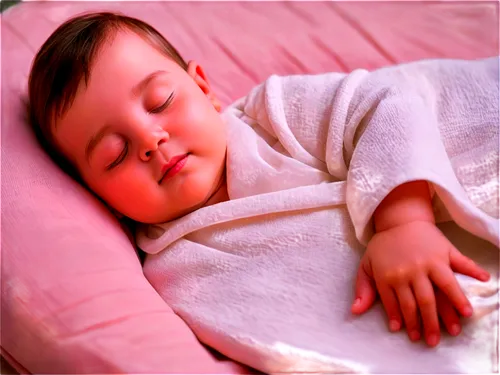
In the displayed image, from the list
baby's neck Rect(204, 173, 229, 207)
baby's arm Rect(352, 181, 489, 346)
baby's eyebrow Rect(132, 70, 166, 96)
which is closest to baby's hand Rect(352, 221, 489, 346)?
baby's arm Rect(352, 181, 489, 346)

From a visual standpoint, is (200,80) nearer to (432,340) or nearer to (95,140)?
(95,140)

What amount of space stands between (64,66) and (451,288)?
2.19 feet

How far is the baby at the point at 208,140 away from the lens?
0.77 m

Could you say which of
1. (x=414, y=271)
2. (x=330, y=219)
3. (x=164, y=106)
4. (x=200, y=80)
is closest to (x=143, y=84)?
(x=164, y=106)

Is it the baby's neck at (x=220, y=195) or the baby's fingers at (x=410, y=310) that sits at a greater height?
the baby's neck at (x=220, y=195)

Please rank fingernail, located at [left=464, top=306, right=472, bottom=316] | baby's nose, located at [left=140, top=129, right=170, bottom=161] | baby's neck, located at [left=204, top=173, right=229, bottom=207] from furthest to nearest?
baby's neck, located at [left=204, top=173, right=229, bottom=207] → baby's nose, located at [left=140, top=129, right=170, bottom=161] → fingernail, located at [left=464, top=306, right=472, bottom=316]

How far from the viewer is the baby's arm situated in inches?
27.3

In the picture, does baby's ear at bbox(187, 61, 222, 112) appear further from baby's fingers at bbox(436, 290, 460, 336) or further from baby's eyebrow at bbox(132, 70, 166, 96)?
baby's fingers at bbox(436, 290, 460, 336)

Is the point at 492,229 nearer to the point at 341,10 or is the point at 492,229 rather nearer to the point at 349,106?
the point at 349,106

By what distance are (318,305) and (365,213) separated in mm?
147

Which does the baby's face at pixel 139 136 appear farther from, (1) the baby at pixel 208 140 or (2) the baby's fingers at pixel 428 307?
(2) the baby's fingers at pixel 428 307

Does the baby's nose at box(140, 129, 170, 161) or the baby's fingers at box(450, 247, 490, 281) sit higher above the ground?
the baby's nose at box(140, 129, 170, 161)

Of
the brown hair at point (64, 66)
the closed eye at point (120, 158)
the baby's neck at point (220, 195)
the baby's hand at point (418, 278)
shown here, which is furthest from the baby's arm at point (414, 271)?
the brown hair at point (64, 66)

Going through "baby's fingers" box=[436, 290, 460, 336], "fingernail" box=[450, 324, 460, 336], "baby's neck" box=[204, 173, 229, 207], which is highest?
"baby's neck" box=[204, 173, 229, 207]
